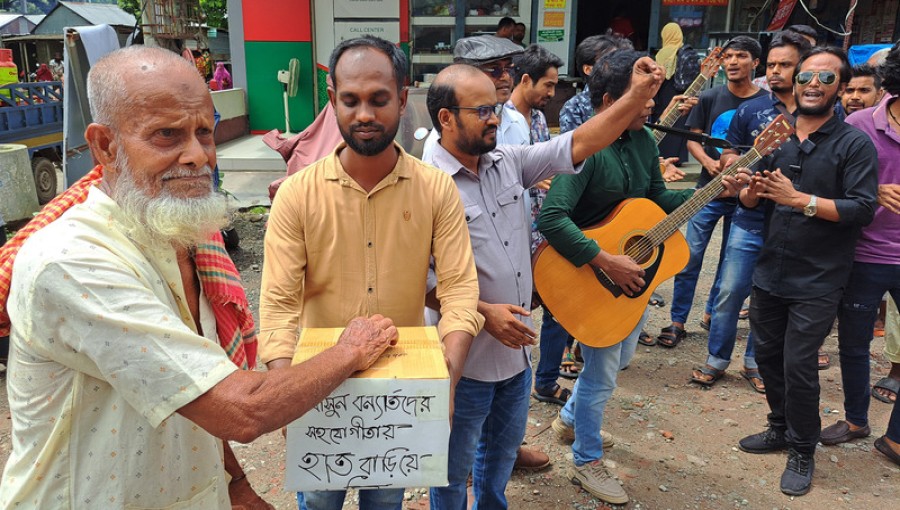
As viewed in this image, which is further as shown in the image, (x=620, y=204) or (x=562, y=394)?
(x=562, y=394)

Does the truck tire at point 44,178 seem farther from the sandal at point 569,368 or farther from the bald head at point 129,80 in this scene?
the bald head at point 129,80

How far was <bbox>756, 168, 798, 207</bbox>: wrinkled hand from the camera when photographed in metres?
3.03

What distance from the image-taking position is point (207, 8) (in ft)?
96.0

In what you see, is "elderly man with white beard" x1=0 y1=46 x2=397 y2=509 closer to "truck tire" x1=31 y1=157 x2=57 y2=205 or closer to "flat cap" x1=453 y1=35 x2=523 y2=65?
"flat cap" x1=453 y1=35 x2=523 y2=65

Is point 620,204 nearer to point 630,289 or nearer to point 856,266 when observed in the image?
point 630,289

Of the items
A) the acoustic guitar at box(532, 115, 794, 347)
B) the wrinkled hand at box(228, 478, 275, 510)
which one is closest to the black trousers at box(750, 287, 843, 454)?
the acoustic guitar at box(532, 115, 794, 347)

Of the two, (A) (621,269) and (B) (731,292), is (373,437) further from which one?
(B) (731,292)

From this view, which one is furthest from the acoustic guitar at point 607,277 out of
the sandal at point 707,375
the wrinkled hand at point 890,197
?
the sandal at point 707,375

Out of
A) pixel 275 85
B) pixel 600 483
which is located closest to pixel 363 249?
pixel 600 483

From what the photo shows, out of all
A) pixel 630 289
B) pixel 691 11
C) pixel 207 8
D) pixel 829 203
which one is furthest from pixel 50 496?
pixel 207 8

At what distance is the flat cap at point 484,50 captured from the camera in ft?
13.3

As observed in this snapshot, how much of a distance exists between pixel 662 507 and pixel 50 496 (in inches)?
105

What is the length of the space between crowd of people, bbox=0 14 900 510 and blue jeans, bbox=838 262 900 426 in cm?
1

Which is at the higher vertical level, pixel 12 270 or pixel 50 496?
pixel 12 270
